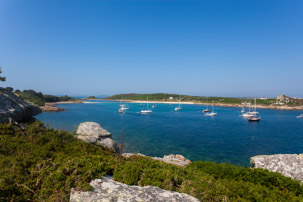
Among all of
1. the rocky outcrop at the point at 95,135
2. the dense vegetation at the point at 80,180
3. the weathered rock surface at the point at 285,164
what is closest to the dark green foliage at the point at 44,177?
the dense vegetation at the point at 80,180

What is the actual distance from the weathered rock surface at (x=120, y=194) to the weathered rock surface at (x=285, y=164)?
43.4 ft

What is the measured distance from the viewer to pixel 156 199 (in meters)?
4.00

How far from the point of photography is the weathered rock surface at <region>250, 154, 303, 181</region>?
12.3 meters

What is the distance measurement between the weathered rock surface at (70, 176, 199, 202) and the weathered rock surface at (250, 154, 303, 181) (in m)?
13.2

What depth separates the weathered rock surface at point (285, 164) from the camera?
1233 cm

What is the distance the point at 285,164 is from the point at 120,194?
15.5m

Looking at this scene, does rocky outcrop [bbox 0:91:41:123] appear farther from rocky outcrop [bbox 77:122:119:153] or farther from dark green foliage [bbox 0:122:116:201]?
dark green foliage [bbox 0:122:116:201]

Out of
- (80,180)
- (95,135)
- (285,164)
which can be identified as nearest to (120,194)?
(80,180)

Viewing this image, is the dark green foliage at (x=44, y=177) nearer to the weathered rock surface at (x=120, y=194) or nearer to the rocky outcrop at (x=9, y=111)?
the weathered rock surface at (x=120, y=194)

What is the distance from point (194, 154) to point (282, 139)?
2762 centimetres

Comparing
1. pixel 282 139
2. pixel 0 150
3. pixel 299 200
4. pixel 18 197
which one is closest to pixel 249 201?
pixel 299 200

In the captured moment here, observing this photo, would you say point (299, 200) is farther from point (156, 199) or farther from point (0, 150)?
point (0, 150)

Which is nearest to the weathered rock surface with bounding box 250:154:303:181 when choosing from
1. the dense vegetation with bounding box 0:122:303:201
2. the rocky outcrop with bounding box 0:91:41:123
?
the dense vegetation with bounding box 0:122:303:201

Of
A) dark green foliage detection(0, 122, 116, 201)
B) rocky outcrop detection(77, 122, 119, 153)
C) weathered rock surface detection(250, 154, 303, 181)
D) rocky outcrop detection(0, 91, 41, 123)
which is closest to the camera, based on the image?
dark green foliage detection(0, 122, 116, 201)
